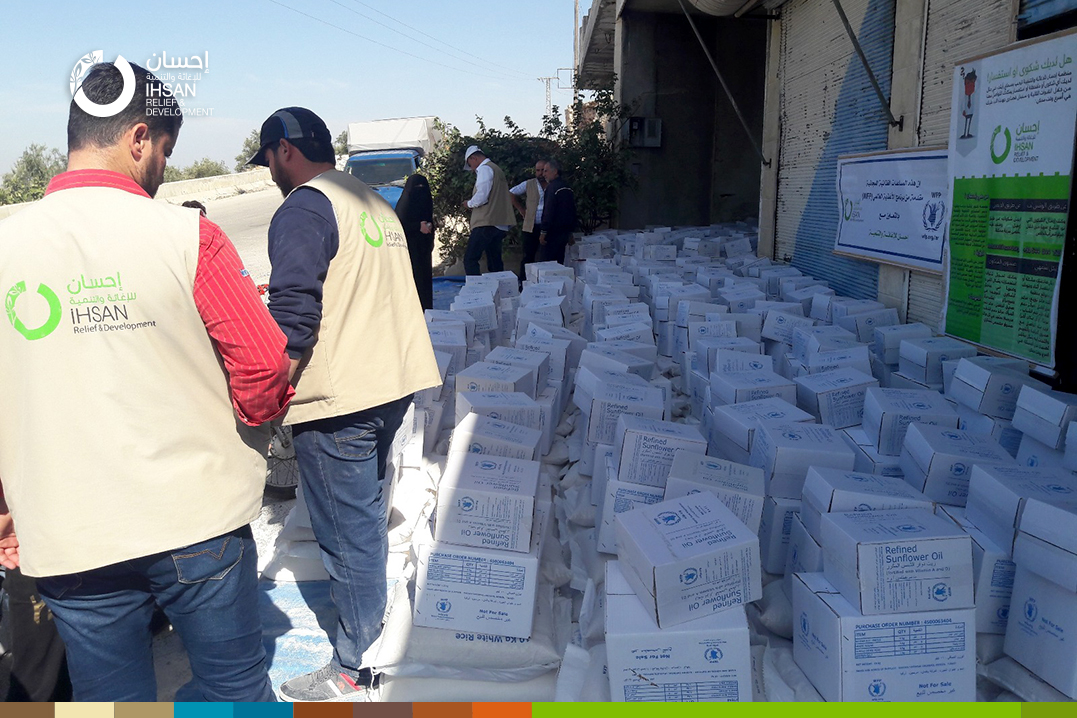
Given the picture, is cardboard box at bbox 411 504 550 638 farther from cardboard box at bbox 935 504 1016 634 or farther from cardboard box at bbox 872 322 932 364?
cardboard box at bbox 872 322 932 364

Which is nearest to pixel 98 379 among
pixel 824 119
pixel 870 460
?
pixel 870 460

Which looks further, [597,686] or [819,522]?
[819,522]

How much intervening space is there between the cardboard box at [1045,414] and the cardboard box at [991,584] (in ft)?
2.17

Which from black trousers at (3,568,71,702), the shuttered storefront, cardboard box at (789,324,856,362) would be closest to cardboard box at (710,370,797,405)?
cardboard box at (789,324,856,362)

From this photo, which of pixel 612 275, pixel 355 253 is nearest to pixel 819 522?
pixel 355 253

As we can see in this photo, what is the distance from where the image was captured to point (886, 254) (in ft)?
17.0

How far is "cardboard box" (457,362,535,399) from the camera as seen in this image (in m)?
3.59

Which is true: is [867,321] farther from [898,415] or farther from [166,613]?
[166,613]

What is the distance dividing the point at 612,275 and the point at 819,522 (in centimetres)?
444

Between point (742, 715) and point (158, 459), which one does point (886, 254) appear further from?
point (158, 459)

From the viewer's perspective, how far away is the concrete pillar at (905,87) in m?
4.78

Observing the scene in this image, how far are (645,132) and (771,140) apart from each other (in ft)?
13.5

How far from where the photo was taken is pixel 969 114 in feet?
13.1

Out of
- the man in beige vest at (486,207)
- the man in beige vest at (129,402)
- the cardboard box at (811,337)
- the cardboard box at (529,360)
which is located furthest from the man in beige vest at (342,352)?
the man in beige vest at (486,207)
